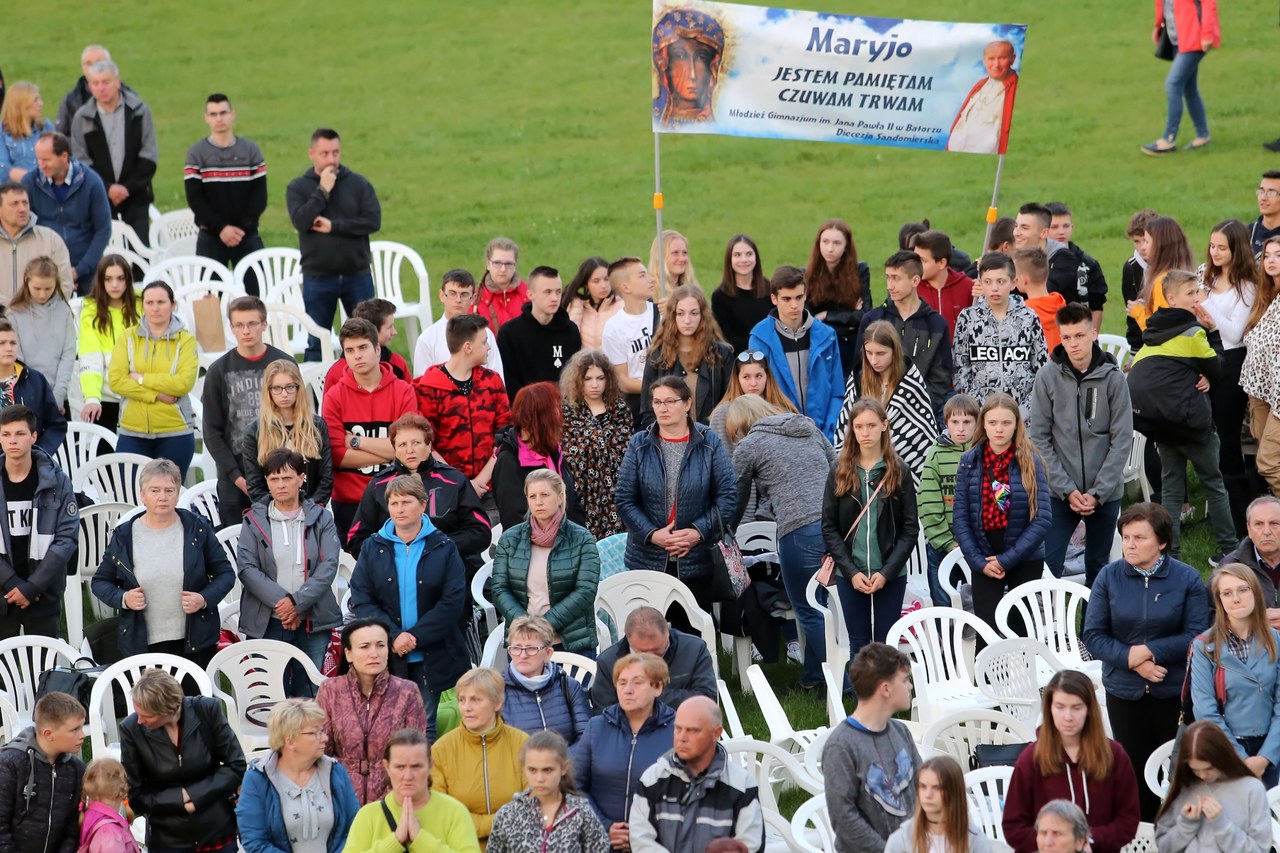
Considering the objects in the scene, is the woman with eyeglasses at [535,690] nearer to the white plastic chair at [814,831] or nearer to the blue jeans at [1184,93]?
the white plastic chair at [814,831]

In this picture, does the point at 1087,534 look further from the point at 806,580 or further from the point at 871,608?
the point at 806,580

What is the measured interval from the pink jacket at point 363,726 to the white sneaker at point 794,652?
3.02 meters

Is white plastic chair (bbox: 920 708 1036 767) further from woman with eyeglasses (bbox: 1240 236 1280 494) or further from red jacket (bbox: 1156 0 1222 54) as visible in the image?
red jacket (bbox: 1156 0 1222 54)

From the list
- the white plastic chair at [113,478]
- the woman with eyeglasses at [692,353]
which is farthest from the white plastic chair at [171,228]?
the woman with eyeglasses at [692,353]

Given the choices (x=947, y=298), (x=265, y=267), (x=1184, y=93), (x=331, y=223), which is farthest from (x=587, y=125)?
(x=947, y=298)

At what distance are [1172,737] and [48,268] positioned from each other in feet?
23.8

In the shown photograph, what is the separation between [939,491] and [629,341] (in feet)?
8.57

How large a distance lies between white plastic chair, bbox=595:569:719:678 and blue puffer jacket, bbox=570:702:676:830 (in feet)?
5.27

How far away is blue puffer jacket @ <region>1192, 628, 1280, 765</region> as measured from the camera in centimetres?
756

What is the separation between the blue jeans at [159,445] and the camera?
11336 mm

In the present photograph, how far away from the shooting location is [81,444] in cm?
1141

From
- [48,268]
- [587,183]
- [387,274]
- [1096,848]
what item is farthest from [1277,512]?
[587,183]

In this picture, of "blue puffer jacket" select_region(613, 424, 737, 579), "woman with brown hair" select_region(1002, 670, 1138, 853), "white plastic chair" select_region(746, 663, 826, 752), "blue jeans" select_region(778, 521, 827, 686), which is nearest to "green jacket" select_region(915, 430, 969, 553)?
"blue jeans" select_region(778, 521, 827, 686)

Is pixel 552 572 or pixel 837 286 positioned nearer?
pixel 552 572
